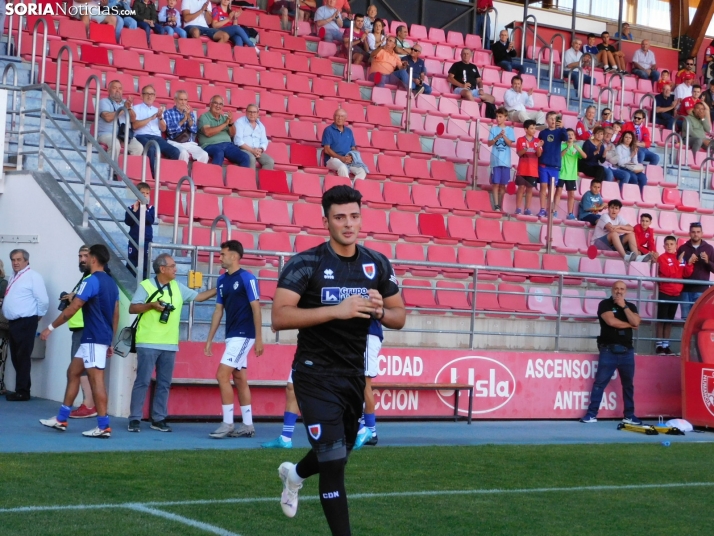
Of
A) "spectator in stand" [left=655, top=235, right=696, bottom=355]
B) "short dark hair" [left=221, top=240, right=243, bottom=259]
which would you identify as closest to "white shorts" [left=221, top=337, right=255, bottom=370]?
"short dark hair" [left=221, top=240, right=243, bottom=259]

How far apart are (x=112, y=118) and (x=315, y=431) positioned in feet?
33.5

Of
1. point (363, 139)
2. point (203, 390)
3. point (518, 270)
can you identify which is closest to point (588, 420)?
point (518, 270)

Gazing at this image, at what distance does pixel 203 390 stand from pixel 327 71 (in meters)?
9.75

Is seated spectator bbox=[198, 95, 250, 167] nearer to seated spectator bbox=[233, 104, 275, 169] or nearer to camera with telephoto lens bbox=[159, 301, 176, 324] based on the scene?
seated spectator bbox=[233, 104, 275, 169]

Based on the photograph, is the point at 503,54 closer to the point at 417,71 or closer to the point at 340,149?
the point at 417,71

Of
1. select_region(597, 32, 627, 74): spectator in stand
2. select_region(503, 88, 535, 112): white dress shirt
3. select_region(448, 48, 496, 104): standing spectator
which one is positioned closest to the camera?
select_region(503, 88, 535, 112): white dress shirt

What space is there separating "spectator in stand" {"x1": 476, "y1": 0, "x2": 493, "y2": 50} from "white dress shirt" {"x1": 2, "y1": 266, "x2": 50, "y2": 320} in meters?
14.9

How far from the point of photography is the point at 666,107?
24844 millimetres

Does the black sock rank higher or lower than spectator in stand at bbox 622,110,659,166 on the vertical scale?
lower

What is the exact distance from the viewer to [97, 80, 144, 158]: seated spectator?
14.8m

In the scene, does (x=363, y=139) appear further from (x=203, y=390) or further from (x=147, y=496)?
(x=147, y=496)

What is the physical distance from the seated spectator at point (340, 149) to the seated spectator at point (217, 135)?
5.29 feet

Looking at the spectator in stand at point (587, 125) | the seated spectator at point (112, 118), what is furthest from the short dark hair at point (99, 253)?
the spectator in stand at point (587, 125)

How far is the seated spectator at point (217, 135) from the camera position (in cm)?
1631
